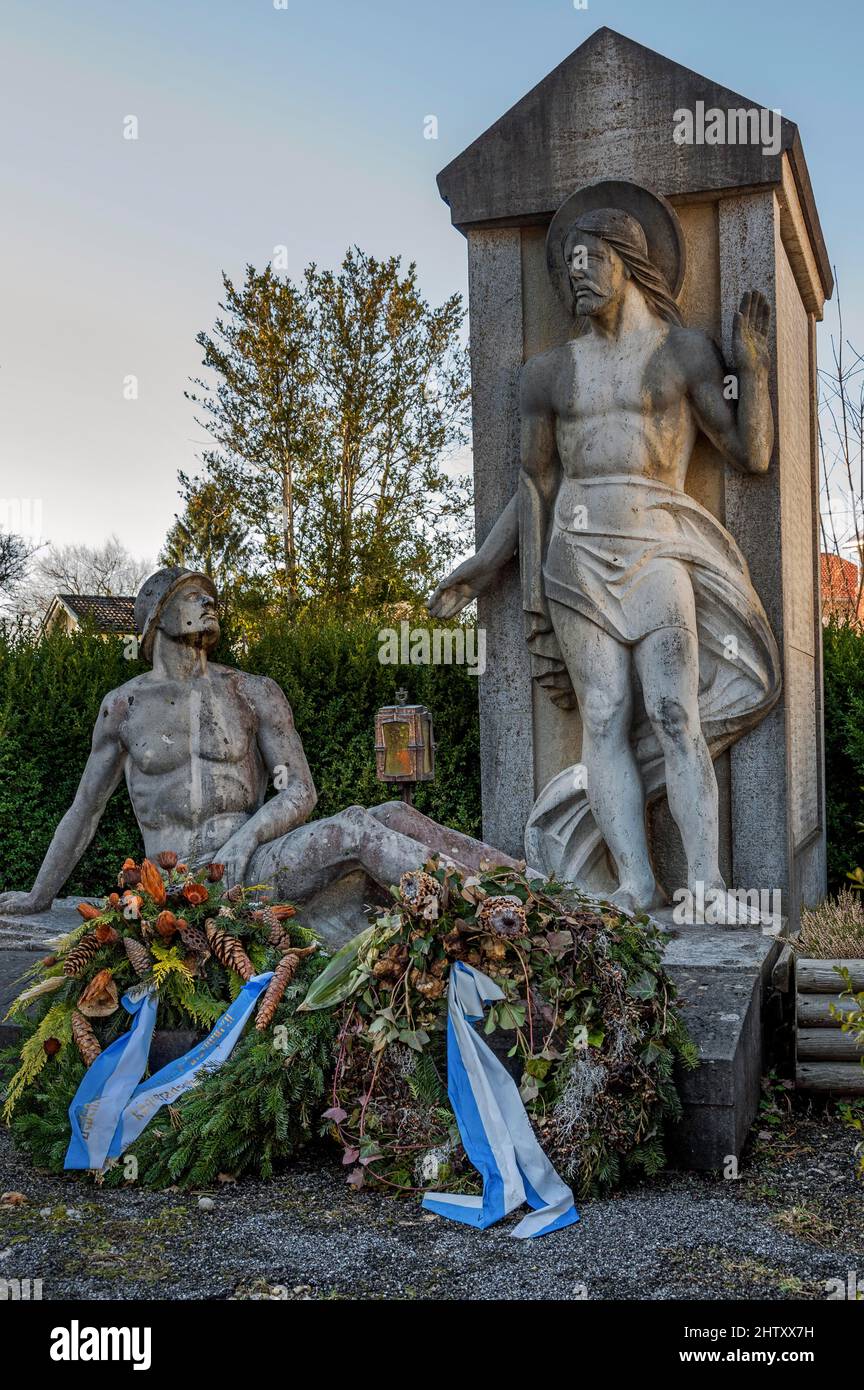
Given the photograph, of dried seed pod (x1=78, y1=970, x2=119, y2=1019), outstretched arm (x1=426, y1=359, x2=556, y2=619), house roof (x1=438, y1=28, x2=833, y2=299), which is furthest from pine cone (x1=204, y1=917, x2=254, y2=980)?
house roof (x1=438, y1=28, x2=833, y2=299)

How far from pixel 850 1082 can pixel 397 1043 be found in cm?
155

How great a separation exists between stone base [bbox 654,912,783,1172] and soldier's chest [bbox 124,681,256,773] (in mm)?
1792

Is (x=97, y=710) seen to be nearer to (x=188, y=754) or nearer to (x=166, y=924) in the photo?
(x=188, y=754)

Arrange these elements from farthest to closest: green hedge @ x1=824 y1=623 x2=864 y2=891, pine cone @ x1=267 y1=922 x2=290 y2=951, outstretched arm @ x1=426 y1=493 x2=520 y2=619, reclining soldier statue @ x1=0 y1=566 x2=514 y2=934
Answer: green hedge @ x1=824 y1=623 x2=864 y2=891, outstretched arm @ x1=426 y1=493 x2=520 y2=619, reclining soldier statue @ x1=0 y1=566 x2=514 y2=934, pine cone @ x1=267 y1=922 x2=290 y2=951

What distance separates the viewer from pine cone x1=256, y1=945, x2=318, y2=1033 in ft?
11.0

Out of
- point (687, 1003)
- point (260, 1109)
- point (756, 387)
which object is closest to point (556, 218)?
point (756, 387)

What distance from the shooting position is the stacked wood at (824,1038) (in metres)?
3.85

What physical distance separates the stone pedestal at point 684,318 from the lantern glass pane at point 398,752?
1.29ft

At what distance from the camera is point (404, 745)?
→ 17.3ft

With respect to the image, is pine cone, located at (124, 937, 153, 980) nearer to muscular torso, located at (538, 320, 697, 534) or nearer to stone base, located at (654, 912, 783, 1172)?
stone base, located at (654, 912, 783, 1172)

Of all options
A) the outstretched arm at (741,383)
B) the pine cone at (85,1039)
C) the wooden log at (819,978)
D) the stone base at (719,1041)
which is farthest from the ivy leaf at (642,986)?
the outstretched arm at (741,383)

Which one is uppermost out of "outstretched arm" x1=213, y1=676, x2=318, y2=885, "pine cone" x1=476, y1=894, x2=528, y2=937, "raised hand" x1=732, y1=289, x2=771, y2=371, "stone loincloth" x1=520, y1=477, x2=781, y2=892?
"raised hand" x1=732, y1=289, x2=771, y2=371

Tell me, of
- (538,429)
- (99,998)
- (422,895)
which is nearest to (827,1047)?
(422,895)

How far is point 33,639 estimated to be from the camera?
704 centimetres
